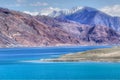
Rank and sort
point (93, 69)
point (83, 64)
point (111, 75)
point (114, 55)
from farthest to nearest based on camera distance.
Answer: point (114, 55) → point (83, 64) → point (93, 69) → point (111, 75)

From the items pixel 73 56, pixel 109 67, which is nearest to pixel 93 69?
pixel 109 67

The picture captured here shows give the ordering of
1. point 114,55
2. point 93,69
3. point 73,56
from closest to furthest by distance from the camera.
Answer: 1. point 93,69
2. point 114,55
3. point 73,56

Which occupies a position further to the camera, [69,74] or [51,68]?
[51,68]

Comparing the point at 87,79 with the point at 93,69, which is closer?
the point at 87,79

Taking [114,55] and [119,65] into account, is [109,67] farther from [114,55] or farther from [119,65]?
[114,55]

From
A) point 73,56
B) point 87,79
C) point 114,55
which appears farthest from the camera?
point 73,56

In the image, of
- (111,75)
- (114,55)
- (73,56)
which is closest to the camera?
(111,75)

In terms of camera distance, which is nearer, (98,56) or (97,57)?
(97,57)

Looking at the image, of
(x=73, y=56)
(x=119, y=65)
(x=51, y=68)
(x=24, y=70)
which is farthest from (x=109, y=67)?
(x=73, y=56)

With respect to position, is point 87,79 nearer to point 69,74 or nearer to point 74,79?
point 74,79
